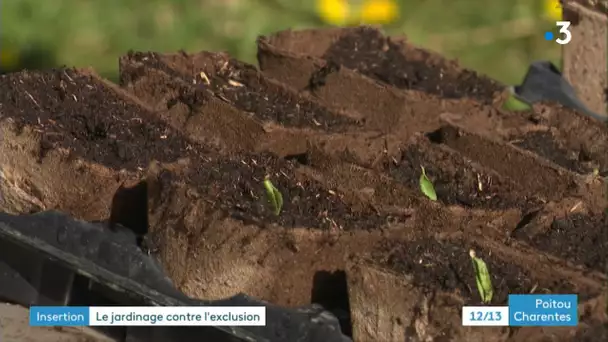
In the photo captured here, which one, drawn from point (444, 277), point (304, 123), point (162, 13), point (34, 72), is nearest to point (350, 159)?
point (304, 123)

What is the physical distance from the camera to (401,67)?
4.63 m

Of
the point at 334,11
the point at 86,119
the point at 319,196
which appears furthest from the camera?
the point at 334,11

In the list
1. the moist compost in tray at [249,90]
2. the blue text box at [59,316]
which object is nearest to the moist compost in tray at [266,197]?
the moist compost in tray at [249,90]

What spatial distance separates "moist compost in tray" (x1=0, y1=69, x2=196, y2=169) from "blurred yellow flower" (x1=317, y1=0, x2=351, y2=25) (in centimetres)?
260

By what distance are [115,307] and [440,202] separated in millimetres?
998

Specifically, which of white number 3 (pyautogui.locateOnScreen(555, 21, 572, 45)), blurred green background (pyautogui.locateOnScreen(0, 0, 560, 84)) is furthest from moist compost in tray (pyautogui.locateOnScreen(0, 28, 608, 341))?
blurred green background (pyautogui.locateOnScreen(0, 0, 560, 84))

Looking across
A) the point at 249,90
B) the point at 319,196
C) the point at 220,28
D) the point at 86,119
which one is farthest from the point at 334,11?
the point at 319,196

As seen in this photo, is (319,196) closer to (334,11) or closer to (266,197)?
(266,197)

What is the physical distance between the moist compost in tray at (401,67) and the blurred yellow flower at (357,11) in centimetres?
108

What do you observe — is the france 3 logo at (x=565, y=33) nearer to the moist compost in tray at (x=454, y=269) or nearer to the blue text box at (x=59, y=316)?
the moist compost in tray at (x=454, y=269)

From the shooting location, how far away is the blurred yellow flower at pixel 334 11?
6434 mm

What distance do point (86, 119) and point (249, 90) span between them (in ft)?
2.22

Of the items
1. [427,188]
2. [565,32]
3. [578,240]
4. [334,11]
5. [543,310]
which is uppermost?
[334,11]

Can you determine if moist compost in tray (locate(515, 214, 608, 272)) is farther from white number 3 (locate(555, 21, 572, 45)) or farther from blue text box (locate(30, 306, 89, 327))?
white number 3 (locate(555, 21, 572, 45))
